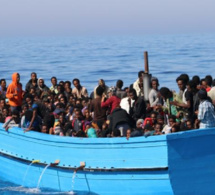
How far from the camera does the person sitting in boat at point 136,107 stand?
49.3 feet

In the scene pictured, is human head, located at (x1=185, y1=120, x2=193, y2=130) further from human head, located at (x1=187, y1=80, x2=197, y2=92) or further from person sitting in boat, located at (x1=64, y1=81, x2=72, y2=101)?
person sitting in boat, located at (x1=64, y1=81, x2=72, y2=101)

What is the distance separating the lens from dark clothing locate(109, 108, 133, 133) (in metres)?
14.1

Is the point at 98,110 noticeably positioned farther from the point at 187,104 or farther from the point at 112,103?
the point at 187,104

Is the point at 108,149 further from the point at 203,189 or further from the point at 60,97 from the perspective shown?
the point at 60,97

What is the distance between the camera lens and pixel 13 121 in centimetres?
1642

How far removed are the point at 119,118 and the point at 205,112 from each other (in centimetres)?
193

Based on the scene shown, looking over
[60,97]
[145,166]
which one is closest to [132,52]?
[60,97]

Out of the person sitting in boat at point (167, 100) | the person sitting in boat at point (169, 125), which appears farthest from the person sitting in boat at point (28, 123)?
the person sitting in boat at point (169, 125)

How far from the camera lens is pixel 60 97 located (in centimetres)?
1731

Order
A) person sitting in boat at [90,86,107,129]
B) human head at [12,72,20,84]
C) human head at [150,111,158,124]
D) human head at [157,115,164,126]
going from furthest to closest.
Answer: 1. human head at [12,72,20,84]
2. person sitting in boat at [90,86,107,129]
3. human head at [150,111,158,124]
4. human head at [157,115,164,126]

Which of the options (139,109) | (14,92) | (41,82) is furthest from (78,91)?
(139,109)

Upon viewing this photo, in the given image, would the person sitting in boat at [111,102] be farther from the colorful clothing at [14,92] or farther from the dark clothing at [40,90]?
the dark clothing at [40,90]

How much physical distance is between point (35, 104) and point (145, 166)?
3.50 meters

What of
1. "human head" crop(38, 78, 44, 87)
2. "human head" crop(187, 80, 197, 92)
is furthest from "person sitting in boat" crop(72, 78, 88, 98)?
"human head" crop(187, 80, 197, 92)
